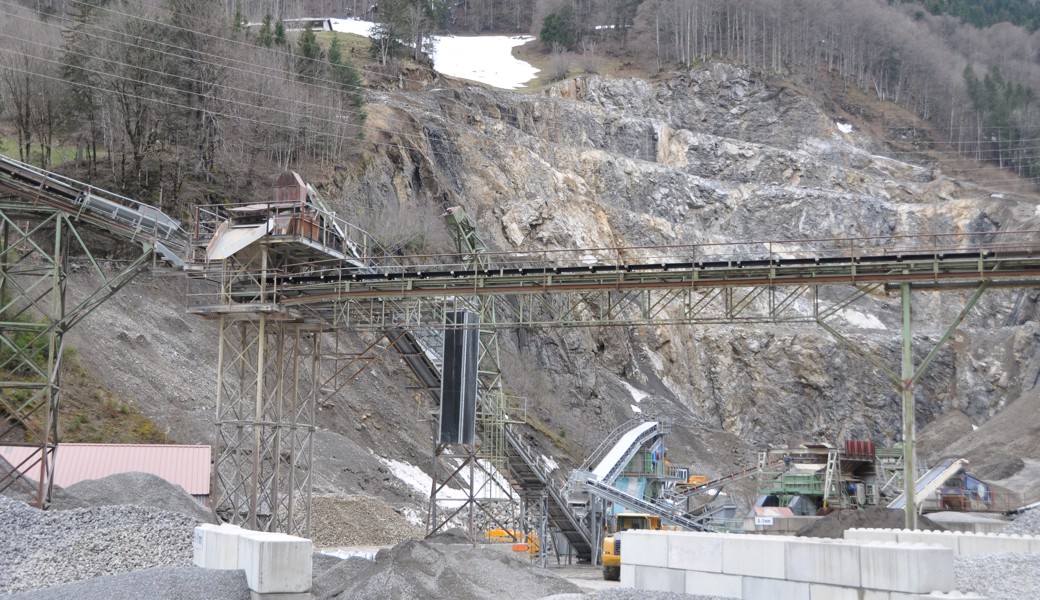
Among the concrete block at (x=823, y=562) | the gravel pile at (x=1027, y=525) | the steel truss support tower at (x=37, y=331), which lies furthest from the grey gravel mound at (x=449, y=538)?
the concrete block at (x=823, y=562)

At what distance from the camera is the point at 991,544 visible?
19.2m

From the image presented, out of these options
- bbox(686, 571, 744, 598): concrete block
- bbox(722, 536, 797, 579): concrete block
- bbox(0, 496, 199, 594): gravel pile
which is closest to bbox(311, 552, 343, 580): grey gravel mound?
bbox(0, 496, 199, 594): gravel pile

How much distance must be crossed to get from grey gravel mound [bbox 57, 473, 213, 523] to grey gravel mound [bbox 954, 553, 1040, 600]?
17.2m

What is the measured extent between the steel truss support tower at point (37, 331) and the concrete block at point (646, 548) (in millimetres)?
14075

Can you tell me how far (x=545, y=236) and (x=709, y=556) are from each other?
50.2m

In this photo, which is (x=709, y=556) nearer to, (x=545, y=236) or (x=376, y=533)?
(x=376, y=533)

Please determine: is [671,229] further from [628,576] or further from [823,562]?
[823,562]

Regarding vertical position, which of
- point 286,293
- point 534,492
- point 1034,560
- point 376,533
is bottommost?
point 376,533

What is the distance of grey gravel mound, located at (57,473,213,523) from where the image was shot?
25891 mm

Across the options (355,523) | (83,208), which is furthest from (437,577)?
(355,523)

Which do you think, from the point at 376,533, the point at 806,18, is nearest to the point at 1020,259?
the point at 376,533

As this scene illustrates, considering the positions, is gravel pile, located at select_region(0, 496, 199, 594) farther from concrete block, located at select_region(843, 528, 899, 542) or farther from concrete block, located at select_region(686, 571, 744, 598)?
concrete block, located at select_region(843, 528, 899, 542)

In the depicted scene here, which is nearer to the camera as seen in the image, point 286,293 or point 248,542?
point 248,542

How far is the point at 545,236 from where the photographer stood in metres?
65.1
